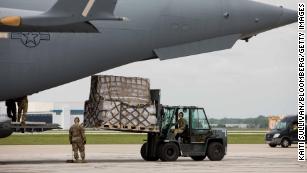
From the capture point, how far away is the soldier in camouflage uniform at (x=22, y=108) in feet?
72.5

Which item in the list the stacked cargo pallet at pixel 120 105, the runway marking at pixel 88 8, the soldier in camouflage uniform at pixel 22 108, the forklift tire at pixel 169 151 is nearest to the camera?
the runway marking at pixel 88 8

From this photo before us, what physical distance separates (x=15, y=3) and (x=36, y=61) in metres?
1.67

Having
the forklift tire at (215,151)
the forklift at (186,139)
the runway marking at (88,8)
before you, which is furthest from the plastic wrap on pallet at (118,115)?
the runway marking at (88,8)

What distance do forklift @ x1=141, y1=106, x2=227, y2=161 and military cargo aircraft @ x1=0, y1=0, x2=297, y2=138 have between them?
4.01 metres

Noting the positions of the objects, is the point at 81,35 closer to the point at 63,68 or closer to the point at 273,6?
the point at 63,68

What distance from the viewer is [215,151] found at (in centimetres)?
2780

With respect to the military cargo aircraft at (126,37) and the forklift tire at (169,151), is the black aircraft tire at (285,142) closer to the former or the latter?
the forklift tire at (169,151)

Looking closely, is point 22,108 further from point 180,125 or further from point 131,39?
point 180,125

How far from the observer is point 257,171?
22.1m

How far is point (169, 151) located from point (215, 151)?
181 cm

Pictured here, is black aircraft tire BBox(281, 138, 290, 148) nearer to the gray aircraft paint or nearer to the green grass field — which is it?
the green grass field

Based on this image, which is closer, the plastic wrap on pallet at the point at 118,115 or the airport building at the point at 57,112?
the plastic wrap on pallet at the point at 118,115

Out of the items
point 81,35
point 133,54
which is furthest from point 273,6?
point 81,35

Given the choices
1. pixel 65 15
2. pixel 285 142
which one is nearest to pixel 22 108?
pixel 65 15
